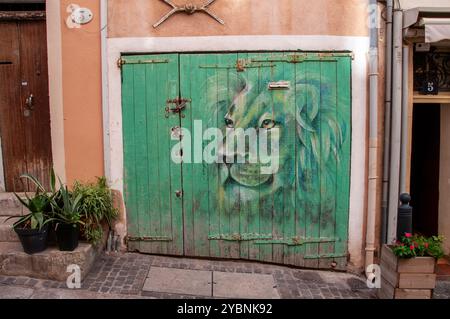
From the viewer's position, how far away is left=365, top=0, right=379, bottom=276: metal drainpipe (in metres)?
4.55

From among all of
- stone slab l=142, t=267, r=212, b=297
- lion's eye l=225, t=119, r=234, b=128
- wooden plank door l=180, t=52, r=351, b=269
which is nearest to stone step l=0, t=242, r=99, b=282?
stone slab l=142, t=267, r=212, b=297

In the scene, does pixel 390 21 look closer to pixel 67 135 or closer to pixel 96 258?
pixel 67 135

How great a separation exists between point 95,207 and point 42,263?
2.57ft

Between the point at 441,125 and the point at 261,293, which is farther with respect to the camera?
the point at 441,125

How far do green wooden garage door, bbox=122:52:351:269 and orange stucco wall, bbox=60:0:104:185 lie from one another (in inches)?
14.2

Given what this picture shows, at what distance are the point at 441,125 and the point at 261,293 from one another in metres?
3.55

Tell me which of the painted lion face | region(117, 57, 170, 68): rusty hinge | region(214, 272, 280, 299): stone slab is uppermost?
region(117, 57, 170, 68): rusty hinge

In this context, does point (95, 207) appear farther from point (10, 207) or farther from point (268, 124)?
point (268, 124)

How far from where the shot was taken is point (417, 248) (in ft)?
12.4

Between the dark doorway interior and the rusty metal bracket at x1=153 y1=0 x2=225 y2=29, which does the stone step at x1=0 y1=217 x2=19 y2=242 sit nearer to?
the rusty metal bracket at x1=153 y1=0 x2=225 y2=29

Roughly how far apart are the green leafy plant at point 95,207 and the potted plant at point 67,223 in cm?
11

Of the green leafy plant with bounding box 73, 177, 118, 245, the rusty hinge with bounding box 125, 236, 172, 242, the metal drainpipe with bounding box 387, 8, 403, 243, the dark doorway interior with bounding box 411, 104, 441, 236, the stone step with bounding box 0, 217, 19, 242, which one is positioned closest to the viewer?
the green leafy plant with bounding box 73, 177, 118, 245

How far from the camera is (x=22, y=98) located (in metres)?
5.04
